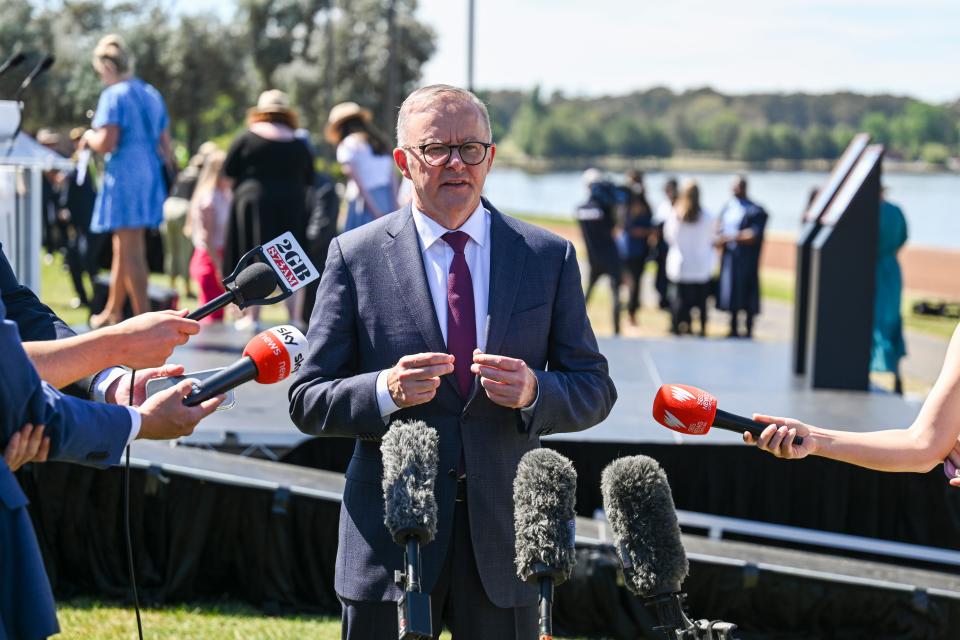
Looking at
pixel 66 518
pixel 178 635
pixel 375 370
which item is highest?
pixel 375 370

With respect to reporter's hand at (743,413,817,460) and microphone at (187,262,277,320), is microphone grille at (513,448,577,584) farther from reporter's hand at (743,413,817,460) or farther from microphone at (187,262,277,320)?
microphone at (187,262,277,320)

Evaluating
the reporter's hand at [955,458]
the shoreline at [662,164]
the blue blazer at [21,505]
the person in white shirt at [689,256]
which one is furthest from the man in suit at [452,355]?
the shoreline at [662,164]

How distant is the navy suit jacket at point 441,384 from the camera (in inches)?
118

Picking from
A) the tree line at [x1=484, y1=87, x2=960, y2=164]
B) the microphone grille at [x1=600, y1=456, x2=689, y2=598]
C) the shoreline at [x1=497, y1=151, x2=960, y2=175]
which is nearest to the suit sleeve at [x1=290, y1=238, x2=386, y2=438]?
the microphone grille at [x1=600, y1=456, x2=689, y2=598]

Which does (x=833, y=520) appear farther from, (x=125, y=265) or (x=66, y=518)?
(x=125, y=265)

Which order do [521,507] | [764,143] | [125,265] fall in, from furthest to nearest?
[764,143]
[125,265]
[521,507]

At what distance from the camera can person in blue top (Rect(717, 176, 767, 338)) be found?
1396cm

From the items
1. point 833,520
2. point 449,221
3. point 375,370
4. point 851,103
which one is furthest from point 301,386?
point 851,103

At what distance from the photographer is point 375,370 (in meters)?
3.09

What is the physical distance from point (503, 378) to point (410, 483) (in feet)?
1.52

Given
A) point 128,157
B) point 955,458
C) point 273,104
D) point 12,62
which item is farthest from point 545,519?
point 273,104

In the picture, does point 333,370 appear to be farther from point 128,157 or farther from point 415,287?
point 128,157

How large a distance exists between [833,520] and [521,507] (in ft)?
14.3

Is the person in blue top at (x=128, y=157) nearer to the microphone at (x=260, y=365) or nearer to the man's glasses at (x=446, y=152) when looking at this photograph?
the man's glasses at (x=446, y=152)
